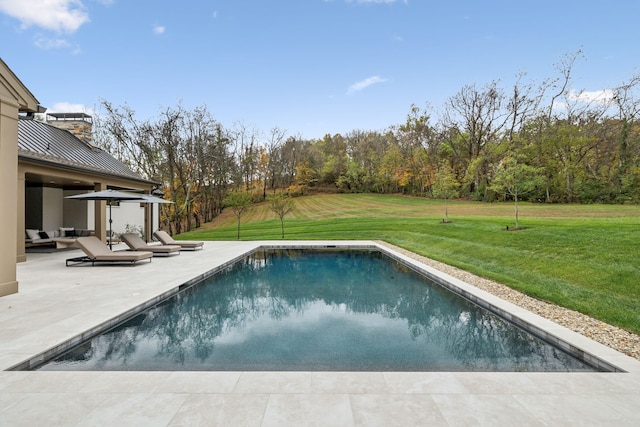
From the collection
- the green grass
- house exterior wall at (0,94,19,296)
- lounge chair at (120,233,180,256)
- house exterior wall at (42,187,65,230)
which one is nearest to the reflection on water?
the green grass

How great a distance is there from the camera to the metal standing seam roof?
11.2 meters

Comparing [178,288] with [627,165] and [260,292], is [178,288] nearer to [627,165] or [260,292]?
[260,292]

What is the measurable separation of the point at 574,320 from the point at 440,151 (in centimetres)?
3717

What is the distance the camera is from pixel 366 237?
744 inches

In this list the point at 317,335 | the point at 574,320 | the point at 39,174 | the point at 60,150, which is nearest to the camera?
the point at 317,335

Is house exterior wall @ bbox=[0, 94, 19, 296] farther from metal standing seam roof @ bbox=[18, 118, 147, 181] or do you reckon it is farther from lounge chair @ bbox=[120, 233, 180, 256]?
lounge chair @ bbox=[120, 233, 180, 256]

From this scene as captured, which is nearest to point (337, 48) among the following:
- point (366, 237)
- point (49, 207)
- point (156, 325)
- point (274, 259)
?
point (366, 237)

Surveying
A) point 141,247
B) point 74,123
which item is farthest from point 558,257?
point 74,123

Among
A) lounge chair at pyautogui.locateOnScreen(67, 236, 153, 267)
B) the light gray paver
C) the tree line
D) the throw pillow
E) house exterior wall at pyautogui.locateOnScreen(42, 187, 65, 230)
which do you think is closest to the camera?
the light gray paver

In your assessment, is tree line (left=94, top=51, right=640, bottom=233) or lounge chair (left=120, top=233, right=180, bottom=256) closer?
lounge chair (left=120, top=233, right=180, bottom=256)

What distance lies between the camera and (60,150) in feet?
44.8

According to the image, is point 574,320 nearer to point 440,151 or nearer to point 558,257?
point 558,257

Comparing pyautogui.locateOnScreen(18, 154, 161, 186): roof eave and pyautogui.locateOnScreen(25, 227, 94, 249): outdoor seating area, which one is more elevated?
pyautogui.locateOnScreen(18, 154, 161, 186): roof eave

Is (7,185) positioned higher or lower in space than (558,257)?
higher
